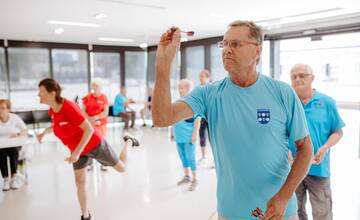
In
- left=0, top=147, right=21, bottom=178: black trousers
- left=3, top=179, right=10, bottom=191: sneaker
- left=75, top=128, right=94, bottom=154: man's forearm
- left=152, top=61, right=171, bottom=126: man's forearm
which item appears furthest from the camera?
left=0, top=147, right=21, bottom=178: black trousers

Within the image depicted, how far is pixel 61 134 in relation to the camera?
298cm

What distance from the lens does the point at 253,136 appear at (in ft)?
4.25

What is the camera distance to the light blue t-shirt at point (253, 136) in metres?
1.30

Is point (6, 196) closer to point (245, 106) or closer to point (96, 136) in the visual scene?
point (96, 136)

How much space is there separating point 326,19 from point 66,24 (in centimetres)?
517

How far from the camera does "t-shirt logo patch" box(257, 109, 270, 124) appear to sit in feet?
4.24

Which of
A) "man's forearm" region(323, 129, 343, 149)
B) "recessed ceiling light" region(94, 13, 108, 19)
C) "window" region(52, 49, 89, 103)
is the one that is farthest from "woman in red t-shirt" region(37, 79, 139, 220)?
"window" region(52, 49, 89, 103)

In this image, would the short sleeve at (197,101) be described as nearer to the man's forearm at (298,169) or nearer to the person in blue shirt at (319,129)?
the man's forearm at (298,169)

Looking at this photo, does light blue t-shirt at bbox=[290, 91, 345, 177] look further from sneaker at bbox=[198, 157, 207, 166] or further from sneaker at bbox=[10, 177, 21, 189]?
sneaker at bbox=[10, 177, 21, 189]

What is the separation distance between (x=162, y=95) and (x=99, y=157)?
225 centimetres

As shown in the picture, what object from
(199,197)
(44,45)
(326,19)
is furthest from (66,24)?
(326,19)

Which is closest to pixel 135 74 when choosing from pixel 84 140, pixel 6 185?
pixel 6 185

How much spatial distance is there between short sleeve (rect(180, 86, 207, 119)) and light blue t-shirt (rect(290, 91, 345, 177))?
1135 mm

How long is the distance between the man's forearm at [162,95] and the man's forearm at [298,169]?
1.83ft
